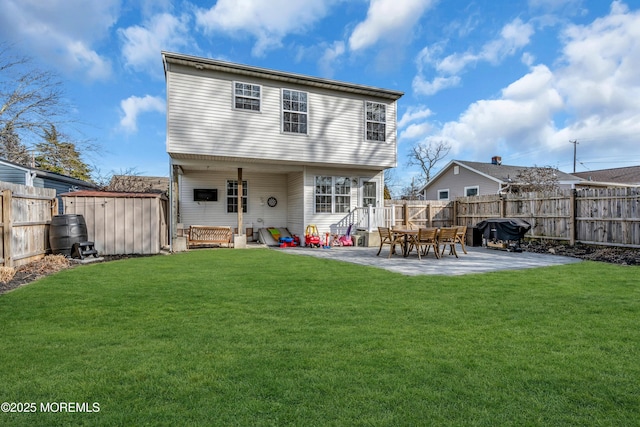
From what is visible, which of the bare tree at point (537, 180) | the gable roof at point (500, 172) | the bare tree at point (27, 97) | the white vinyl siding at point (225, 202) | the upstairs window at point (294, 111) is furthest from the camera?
the gable roof at point (500, 172)

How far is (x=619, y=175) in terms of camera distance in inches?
1033

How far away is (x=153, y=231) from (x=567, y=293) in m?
10.4

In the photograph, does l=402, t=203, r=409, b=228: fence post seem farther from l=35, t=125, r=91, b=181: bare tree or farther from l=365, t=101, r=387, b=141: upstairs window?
l=35, t=125, r=91, b=181: bare tree

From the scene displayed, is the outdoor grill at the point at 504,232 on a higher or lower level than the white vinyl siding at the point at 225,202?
lower

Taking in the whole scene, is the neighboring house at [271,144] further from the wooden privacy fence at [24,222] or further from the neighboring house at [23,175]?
the neighboring house at [23,175]

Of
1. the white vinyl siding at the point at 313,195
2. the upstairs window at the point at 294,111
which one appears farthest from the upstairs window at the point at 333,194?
the upstairs window at the point at 294,111

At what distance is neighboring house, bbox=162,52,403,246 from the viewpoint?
11.2 meters

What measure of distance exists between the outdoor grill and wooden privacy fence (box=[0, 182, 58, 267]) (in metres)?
13.8

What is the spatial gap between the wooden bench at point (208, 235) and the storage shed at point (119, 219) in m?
1.71

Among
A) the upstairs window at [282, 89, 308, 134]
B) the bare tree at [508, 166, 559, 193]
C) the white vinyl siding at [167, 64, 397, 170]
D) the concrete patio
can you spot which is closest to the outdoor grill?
Result: the concrete patio

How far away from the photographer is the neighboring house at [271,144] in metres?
11.2

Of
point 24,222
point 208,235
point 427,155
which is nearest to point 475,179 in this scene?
point 427,155

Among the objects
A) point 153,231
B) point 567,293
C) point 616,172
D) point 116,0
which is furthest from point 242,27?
point 616,172

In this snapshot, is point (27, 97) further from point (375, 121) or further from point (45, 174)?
point (375, 121)
